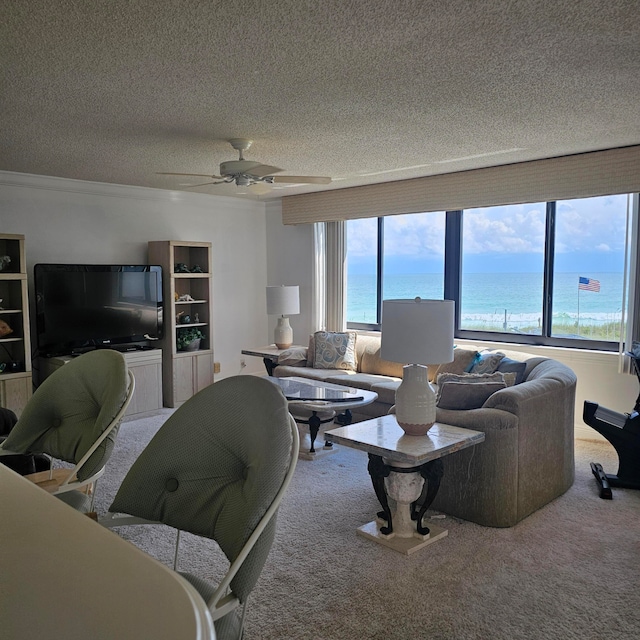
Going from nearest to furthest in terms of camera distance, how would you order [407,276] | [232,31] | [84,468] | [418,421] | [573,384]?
[84,468], [232,31], [418,421], [573,384], [407,276]

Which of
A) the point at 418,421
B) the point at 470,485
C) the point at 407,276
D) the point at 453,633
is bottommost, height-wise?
the point at 453,633

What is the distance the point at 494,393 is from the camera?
3.49 metres

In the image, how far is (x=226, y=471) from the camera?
1.59 metres

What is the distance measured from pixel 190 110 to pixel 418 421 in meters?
2.21

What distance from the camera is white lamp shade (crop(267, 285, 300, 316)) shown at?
6605 mm

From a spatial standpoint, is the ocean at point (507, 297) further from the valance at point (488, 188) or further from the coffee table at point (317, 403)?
the coffee table at point (317, 403)

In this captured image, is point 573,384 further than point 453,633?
Yes

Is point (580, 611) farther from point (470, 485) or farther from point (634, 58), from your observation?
point (634, 58)

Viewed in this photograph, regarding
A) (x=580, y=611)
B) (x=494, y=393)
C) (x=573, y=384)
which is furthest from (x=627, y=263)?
(x=580, y=611)

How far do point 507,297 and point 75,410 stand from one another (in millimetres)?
4790

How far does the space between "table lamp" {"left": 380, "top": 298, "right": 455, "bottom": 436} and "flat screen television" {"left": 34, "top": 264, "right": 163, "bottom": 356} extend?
145 inches

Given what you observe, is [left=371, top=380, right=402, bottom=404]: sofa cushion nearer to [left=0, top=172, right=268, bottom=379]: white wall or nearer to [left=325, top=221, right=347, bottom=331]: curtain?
[left=325, top=221, right=347, bottom=331]: curtain

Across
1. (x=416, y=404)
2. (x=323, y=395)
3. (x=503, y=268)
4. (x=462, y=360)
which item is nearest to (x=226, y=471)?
(x=416, y=404)

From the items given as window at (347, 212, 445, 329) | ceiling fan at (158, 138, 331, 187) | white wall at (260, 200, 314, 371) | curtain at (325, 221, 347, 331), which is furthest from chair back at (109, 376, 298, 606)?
white wall at (260, 200, 314, 371)
